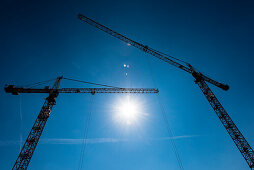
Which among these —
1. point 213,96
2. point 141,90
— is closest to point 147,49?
point 141,90

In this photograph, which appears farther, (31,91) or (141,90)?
(141,90)

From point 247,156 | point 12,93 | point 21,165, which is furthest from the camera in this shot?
point 12,93

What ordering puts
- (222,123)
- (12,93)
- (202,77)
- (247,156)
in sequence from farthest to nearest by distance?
1. (202,77)
2. (12,93)
3. (222,123)
4. (247,156)

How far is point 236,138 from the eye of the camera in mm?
23062

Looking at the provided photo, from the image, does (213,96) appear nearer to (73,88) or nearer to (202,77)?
(202,77)

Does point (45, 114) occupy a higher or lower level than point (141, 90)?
lower

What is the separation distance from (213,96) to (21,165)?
3968cm

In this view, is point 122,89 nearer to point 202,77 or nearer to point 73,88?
point 73,88

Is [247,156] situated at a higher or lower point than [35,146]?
lower

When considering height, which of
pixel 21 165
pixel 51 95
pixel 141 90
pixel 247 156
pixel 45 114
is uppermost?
pixel 141 90

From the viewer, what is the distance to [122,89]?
36.1 m

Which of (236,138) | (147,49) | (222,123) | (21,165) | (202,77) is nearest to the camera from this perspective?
(21,165)

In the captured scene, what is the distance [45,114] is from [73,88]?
8.72m

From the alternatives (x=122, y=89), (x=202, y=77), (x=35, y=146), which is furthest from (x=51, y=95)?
(x=202, y=77)
